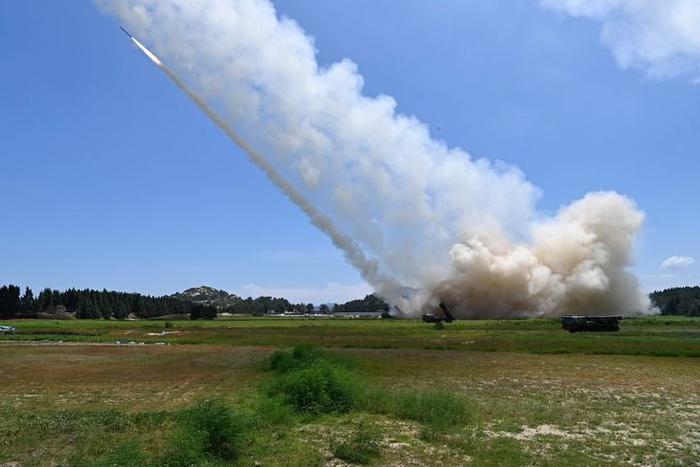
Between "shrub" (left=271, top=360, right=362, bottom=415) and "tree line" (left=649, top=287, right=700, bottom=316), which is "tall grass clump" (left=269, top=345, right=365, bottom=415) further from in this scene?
"tree line" (left=649, top=287, right=700, bottom=316)

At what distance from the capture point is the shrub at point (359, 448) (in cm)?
1627

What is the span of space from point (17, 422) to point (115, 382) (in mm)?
12268

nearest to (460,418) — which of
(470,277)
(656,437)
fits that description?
(656,437)

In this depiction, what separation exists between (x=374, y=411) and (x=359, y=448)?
21.9 feet

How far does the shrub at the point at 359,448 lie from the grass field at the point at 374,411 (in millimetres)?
40

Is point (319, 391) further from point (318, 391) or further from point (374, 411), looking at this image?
point (374, 411)

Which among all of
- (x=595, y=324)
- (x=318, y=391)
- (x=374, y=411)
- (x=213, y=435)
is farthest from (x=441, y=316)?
(x=213, y=435)

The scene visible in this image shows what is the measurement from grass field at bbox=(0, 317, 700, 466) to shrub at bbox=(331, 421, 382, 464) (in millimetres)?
40

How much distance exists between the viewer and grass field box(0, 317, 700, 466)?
16688 millimetres

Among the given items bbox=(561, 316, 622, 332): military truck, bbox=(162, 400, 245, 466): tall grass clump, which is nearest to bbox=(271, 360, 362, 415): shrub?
bbox=(162, 400, 245, 466): tall grass clump

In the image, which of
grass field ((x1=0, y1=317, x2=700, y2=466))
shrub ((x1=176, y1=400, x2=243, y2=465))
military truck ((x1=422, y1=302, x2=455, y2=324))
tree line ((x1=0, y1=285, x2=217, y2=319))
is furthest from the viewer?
tree line ((x1=0, y1=285, x2=217, y2=319))

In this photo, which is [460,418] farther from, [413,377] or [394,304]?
[394,304]

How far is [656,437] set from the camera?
62.5 ft

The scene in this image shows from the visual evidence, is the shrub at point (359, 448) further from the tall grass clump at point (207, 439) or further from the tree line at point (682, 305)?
the tree line at point (682, 305)
